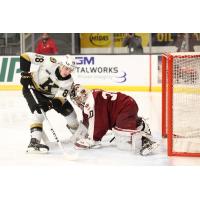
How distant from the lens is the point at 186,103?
4.23 m

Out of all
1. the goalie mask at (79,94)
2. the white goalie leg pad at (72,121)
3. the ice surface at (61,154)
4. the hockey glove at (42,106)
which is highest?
the goalie mask at (79,94)

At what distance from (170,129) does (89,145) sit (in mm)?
631

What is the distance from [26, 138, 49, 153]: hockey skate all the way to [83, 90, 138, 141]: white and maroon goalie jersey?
35cm

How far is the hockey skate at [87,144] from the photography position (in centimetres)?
365

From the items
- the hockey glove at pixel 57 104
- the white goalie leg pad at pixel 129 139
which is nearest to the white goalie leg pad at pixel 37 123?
the hockey glove at pixel 57 104

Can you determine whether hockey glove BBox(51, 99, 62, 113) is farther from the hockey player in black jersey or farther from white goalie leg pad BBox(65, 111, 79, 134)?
white goalie leg pad BBox(65, 111, 79, 134)

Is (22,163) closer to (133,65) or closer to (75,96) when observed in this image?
(75,96)

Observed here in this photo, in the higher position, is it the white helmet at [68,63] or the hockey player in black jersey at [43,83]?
the white helmet at [68,63]

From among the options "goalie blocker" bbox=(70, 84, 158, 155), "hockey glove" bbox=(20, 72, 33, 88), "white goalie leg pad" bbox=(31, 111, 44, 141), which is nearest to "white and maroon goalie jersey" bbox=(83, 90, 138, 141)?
"goalie blocker" bbox=(70, 84, 158, 155)

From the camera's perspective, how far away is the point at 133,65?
703cm

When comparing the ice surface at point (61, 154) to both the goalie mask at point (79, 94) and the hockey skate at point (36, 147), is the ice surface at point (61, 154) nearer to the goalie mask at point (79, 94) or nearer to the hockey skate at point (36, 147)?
the hockey skate at point (36, 147)

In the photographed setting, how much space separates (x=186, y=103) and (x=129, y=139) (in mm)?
894

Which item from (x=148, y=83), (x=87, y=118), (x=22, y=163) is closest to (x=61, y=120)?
(x=87, y=118)

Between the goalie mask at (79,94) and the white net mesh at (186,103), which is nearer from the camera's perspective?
the goalie mask at (79,94)
